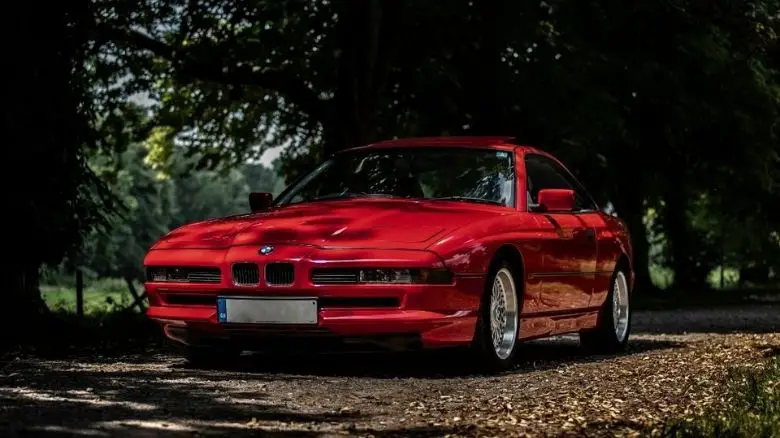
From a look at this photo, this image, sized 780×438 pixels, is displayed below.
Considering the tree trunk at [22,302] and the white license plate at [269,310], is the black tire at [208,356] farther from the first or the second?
the tree trunk at [22,302]

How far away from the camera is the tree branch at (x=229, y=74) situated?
19734 millimetres

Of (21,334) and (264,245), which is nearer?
(264,245)

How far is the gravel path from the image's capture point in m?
6.38

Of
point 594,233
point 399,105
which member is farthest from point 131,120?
point 594,233

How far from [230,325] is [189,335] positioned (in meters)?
0.49

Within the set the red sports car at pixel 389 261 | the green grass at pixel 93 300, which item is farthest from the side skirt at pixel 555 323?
the green grass at pixel 93 300

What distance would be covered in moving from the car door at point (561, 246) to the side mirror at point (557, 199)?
133 mm

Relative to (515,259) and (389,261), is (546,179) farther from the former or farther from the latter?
(389,261)

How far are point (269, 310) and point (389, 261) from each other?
840 millimetres

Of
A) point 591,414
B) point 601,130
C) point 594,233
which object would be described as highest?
point 601,130

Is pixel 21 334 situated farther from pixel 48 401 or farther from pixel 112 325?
pixel 48 401

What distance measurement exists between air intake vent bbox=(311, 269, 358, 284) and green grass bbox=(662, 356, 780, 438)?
2.35 meters

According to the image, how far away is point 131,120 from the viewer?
2811 centimetres

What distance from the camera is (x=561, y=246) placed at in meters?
10.4
